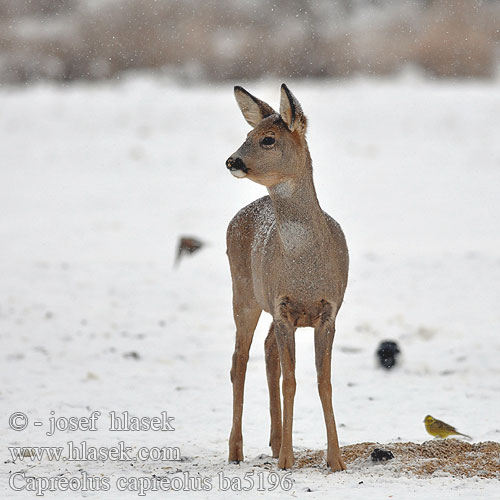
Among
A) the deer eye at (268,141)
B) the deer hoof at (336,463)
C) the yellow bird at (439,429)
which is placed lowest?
the deer hoof at (336,463)

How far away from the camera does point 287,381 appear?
216 inches

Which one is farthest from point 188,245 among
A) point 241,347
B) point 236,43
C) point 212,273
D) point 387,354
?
point 236,43

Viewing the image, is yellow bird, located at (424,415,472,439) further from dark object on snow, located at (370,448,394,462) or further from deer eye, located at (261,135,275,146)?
deer eye, located at (261,135,275,146)

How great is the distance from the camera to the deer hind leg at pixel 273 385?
6.11 m

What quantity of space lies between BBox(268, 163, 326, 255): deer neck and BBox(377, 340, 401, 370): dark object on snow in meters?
3.15

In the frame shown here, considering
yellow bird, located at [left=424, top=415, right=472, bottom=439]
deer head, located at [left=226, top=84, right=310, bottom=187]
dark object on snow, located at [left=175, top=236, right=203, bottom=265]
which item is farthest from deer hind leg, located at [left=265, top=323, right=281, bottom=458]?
dark object on snow, located at [left=175, top=236, right=203, bottom=265]

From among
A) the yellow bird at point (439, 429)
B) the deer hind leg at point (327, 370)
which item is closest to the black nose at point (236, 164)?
the deer hind leg at point (327, 370)

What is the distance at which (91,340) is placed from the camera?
9.27 meters

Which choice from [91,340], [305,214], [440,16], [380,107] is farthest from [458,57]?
[305,214]

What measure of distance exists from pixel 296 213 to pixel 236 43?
24.9m

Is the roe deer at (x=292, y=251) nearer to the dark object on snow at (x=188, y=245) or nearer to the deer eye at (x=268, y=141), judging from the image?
the deer eye at (x=268, y=141)

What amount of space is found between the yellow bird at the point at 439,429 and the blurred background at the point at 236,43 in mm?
19553

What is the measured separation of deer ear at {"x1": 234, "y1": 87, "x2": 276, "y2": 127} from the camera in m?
5.47

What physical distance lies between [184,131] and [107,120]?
177 cm
